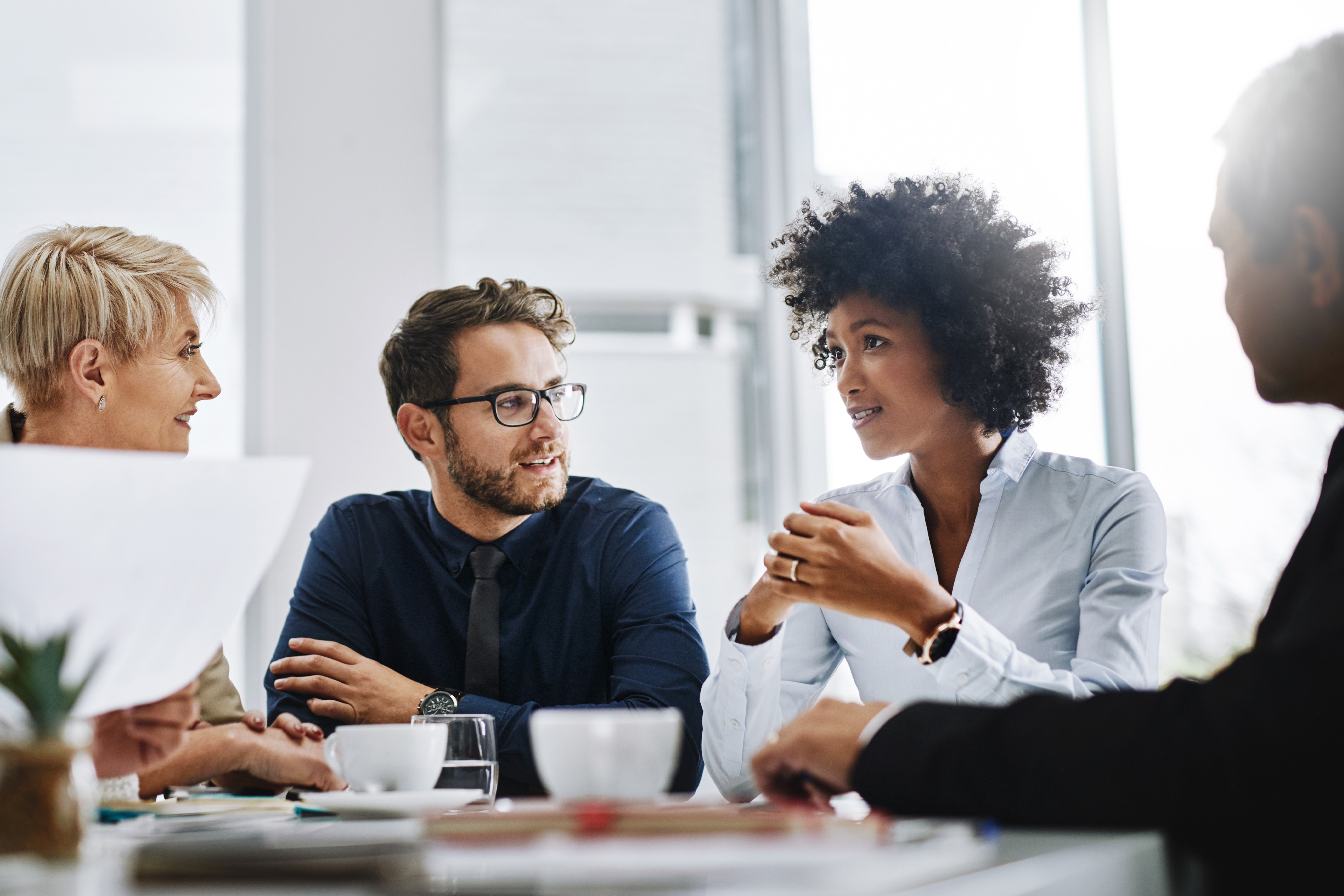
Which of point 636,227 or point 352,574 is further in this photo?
point 636,227

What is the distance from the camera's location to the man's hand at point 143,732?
99 centimetres

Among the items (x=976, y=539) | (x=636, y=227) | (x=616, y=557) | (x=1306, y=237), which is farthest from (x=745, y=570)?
(x=1306, y=237)

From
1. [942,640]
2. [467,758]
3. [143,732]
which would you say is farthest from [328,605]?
[942,640]

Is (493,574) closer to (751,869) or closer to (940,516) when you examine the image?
(940,516)

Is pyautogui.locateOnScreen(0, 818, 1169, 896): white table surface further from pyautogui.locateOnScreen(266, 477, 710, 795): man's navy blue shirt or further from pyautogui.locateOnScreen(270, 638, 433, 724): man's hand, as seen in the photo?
pyautogui.locateOnScreen(266, 477, 710, 795): man's navy blue shirt

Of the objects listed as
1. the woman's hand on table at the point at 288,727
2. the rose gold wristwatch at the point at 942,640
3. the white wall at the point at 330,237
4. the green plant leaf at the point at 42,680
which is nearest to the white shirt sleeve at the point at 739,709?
the rose gold wristwatch at the point at 942,640

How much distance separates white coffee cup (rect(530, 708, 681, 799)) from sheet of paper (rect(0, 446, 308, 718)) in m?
0.27

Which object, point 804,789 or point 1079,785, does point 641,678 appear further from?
point 1079,785

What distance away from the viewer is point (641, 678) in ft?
6.27

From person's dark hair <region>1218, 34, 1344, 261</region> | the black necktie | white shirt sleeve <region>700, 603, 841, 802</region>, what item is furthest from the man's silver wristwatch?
person's dark hair <region>1218, 34, 1344, 261</region>

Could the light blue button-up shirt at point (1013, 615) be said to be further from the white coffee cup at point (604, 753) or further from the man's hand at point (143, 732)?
the man's hand at point (143, 732)

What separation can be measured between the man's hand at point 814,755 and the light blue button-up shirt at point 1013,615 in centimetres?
53

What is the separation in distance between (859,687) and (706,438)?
1487 millimetres

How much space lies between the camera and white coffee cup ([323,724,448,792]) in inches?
42.6
